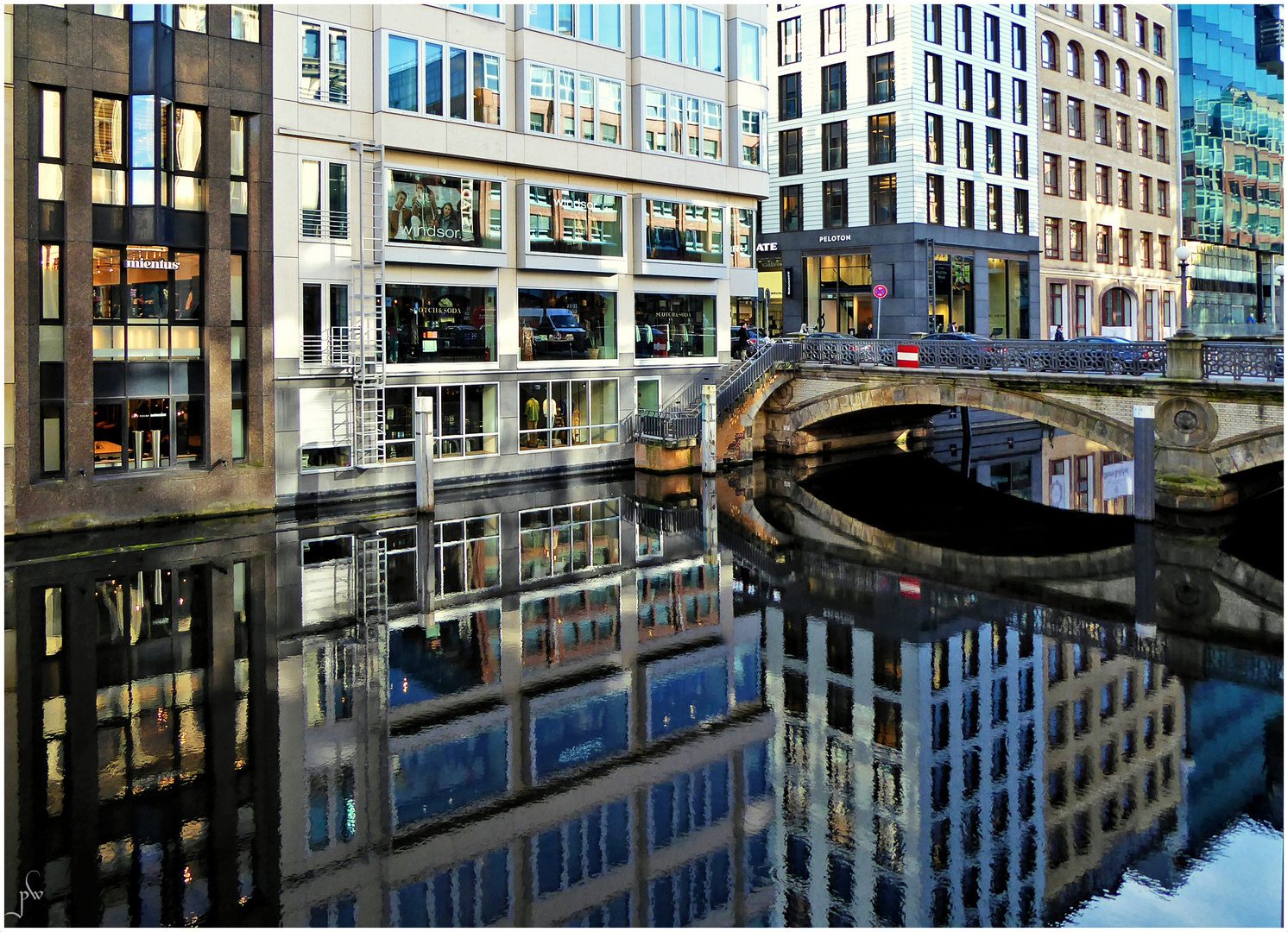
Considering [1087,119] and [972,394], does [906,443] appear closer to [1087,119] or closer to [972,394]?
[972,394]

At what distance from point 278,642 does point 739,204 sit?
28652 mm

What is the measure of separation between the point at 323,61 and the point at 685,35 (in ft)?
44.5

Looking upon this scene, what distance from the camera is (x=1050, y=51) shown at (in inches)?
2665

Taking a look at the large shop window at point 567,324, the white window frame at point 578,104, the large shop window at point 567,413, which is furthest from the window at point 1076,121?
the large shop window at point 567,413

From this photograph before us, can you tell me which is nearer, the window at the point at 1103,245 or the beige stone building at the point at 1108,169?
the beige stone building at the point at 1108,169

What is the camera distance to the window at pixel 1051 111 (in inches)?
2672

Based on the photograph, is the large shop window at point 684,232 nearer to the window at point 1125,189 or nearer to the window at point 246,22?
the window at point 246,22

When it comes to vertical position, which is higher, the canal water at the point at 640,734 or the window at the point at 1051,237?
the window at the point at 1051,237

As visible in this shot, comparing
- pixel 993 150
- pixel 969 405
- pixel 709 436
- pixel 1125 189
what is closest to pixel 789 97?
pixel 993 150

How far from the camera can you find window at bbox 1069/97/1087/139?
69750 millimetres

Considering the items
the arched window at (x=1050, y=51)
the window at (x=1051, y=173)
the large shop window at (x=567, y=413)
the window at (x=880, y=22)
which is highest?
the arched window at (x=1050, y=51)

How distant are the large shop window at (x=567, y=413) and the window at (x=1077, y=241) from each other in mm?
42382

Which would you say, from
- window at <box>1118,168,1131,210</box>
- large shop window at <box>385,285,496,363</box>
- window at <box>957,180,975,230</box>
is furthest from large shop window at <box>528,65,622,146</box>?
window at <box>1118,168,1131,210</box>

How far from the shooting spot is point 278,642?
1820cm
